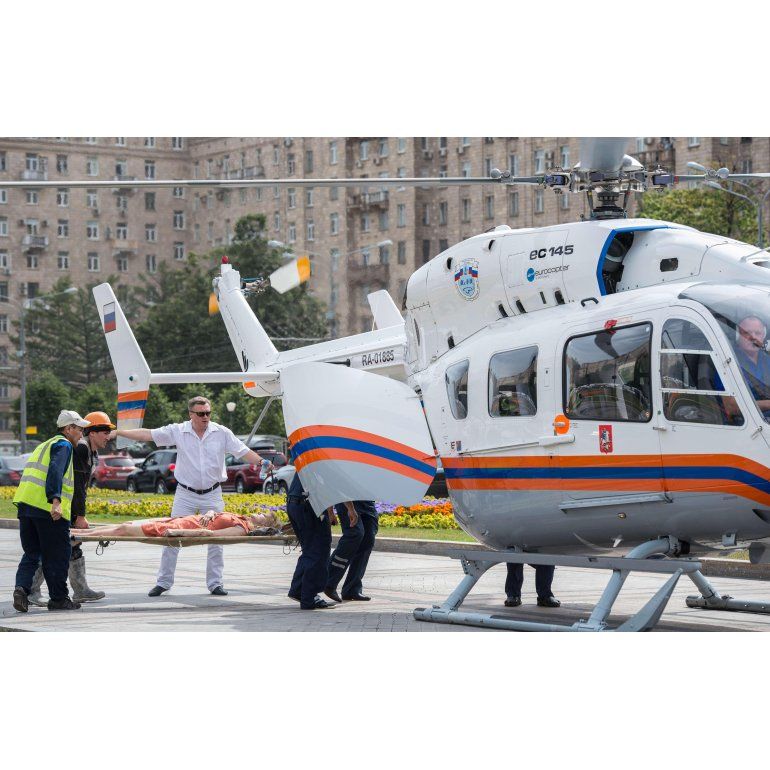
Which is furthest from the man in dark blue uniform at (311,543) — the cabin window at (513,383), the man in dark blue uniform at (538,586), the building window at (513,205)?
the building window at (513,205)

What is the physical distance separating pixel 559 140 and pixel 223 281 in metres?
51.4

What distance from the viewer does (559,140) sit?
70.3 metres

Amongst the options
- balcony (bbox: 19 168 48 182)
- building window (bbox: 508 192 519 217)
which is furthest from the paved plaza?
balcony (bbox: 19 168 48 182)

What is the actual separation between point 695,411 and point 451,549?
3475 mm

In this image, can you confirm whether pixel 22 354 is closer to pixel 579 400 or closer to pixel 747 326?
pixel 579 400

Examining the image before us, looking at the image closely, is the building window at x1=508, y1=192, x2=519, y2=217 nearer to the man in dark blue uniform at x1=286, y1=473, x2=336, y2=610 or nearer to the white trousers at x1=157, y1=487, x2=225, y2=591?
the white trousers at x1=157, y1=487, x2=225, y2=591

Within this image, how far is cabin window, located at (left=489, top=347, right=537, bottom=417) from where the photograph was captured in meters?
10.6

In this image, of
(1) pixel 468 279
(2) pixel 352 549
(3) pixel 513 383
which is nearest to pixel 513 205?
(2) pixel 352 549

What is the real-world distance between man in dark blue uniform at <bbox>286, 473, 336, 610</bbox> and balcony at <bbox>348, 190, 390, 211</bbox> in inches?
2975

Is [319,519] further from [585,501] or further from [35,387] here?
[35,387]

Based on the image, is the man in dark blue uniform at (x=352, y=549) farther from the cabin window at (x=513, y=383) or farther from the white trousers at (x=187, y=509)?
the cabin window at (x=513, y=383)

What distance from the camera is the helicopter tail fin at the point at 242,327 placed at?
66.9 feet

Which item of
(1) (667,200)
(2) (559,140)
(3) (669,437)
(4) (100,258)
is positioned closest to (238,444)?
(3) (669,437)

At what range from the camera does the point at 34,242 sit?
10194cm
